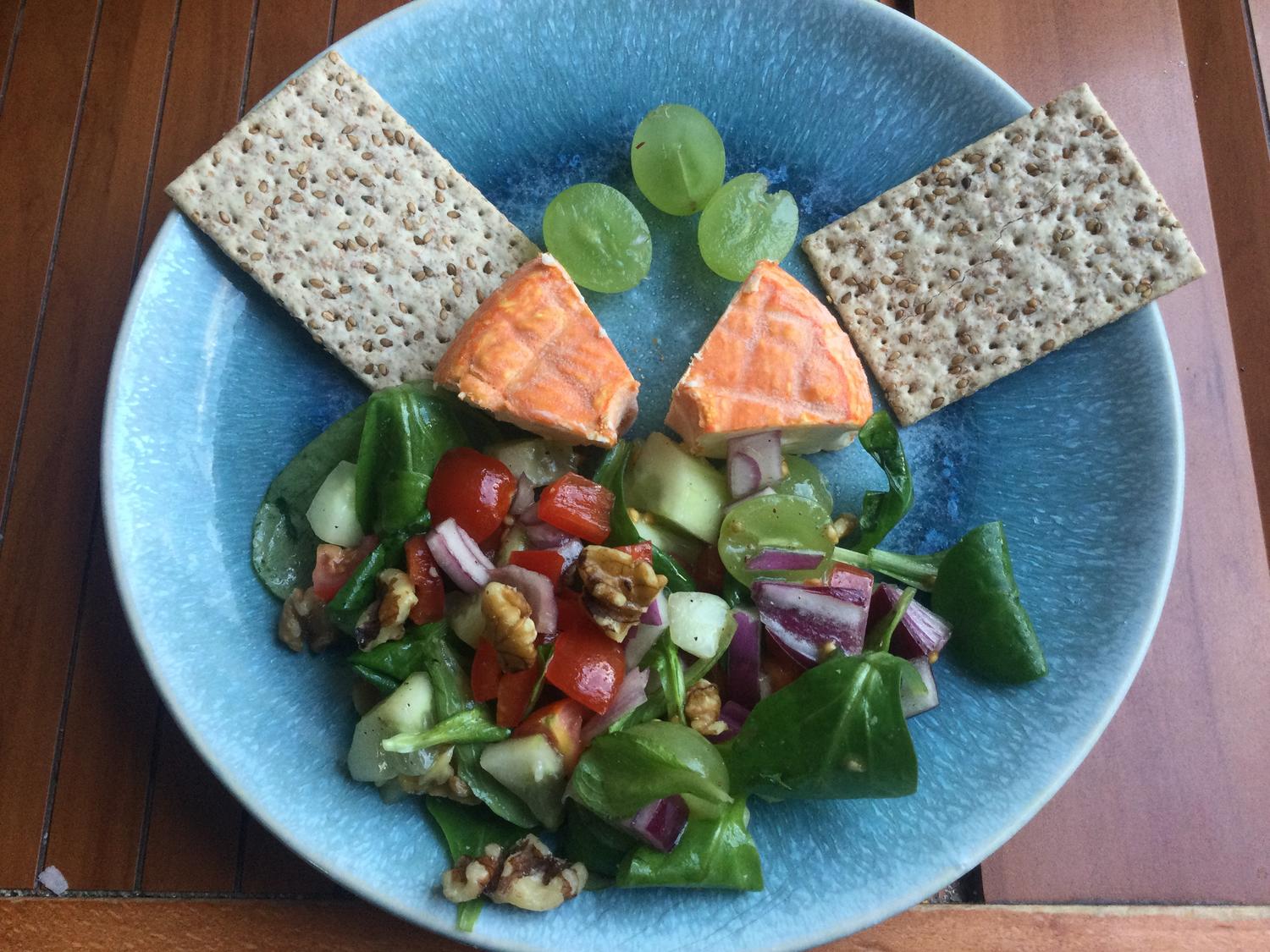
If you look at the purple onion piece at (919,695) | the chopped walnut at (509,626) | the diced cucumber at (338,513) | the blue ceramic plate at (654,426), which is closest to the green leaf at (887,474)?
the blue ceramic plate at (654,426)

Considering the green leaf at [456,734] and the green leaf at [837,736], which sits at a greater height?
the green leaf at [837,736]

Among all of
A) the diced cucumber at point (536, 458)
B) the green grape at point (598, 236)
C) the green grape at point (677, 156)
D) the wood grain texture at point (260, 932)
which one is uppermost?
the green grape at point (677, 156)

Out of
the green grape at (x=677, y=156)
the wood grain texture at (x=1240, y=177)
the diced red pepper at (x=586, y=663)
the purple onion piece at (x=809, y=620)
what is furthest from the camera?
the wood grain texture at (x=1240, y=177)

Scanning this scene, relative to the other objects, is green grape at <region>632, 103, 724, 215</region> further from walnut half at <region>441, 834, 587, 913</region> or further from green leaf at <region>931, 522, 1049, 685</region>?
walnut half at <region>441, 834, 587, 913</region>

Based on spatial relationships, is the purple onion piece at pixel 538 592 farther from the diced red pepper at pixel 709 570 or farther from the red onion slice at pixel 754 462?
the red onion slice at pixel 754 462

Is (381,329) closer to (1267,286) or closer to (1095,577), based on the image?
(1095,577)

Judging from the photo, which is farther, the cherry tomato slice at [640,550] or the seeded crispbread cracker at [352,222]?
the seeded crispbread cracker at [352,222]

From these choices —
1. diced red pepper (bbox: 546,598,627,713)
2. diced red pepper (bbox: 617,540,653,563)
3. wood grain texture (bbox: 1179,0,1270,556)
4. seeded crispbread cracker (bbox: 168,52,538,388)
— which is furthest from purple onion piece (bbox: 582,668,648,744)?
wood grain texture (bbox: 1179,0,1270,556)
